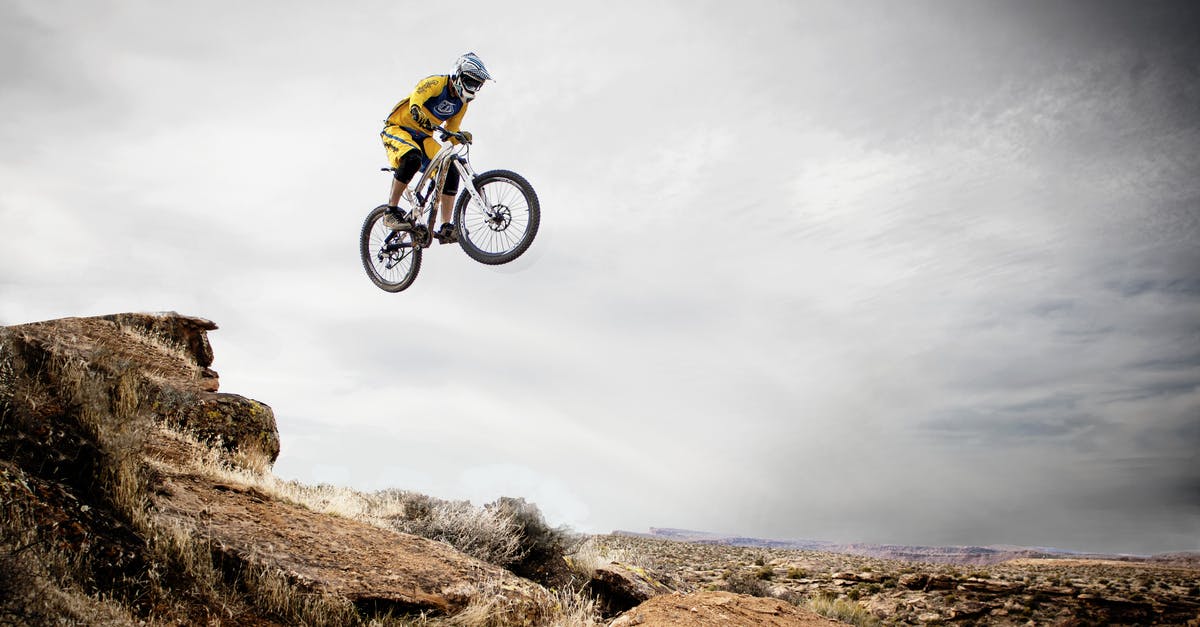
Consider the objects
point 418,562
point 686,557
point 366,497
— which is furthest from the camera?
point 686,557

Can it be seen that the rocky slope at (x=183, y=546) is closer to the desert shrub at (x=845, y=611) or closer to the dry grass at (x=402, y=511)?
the dry grass at (x=402, y=511)

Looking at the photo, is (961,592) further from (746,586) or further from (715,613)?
(715,613)

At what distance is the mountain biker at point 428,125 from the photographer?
9328mm

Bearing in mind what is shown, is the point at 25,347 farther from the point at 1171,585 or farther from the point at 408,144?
the point at 1171,585

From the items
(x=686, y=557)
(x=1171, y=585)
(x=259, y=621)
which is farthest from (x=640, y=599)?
(x=1171, y=585)

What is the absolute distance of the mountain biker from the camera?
30.6 feet

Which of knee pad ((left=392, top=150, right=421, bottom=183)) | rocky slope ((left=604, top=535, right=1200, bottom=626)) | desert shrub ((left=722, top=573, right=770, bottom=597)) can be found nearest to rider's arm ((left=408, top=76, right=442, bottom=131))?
knee pad ((left=392, top=150, right=421, bottom=183))

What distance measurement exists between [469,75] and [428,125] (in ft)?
3.47

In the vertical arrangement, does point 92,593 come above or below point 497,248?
below

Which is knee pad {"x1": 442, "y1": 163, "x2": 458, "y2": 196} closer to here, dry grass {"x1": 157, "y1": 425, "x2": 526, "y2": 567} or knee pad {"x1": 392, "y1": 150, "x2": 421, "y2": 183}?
knee pad {"x1": 392, "y1": 150, "x2": 421, "y2": 183}

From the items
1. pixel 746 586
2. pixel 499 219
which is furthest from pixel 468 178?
pixel 746 586

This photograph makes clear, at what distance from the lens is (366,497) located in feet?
47.4

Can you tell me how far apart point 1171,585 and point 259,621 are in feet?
75.7

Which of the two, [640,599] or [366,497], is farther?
[366,497]
